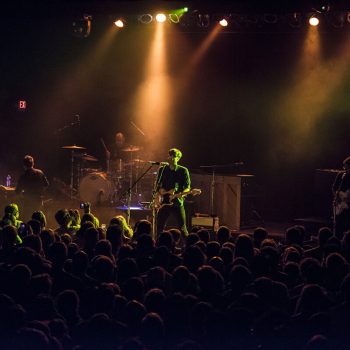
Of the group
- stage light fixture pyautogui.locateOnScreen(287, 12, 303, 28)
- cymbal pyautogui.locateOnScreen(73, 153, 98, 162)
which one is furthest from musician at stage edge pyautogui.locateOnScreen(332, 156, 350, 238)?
cymbal pyautogui.locateOnScreen(73, 153, 98, 162)

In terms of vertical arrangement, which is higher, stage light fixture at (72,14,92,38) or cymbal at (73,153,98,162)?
stage light fixture at (72,14,92,38)

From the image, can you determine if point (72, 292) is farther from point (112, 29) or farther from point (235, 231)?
point (112, 29)

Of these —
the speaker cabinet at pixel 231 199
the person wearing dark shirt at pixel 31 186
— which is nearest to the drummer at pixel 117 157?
the speaker cabinet at pixel 231 199

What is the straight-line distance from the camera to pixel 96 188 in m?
15.7

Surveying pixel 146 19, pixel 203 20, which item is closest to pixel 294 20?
pixel 203 20

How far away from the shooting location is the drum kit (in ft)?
51.4

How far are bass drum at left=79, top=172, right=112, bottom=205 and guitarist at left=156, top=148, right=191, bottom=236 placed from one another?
4.21 metres

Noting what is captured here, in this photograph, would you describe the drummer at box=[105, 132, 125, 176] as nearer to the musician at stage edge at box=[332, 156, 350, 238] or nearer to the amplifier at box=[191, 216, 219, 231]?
the amplifier at box=[191, 216, 219, 231]

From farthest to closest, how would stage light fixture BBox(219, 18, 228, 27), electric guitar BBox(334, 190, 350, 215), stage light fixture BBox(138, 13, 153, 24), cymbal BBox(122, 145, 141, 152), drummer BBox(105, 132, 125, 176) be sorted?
drummer BBox(105, 132, 125, 176), cymbal BBox(122, 145, 141, 152), stage light fixture BBox(219, 18, 228, 27), stage light fixture BBox(138, 13, 153, 24), electric guitar BBox(334, 190, 350, 215)

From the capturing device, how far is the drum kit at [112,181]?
51.4 feet

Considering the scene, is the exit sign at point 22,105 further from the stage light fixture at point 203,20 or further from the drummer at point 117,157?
the stage light fixture at point 203,20

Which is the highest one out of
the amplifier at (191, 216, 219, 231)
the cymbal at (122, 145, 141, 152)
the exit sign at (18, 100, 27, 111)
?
the exit sign at (18, 100, 27, 111)

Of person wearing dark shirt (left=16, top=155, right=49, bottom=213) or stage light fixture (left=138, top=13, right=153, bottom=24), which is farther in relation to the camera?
stage light fixture (left=138, top=13, right=153, bottom=24)

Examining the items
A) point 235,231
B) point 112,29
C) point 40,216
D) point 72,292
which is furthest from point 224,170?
point 72,292
